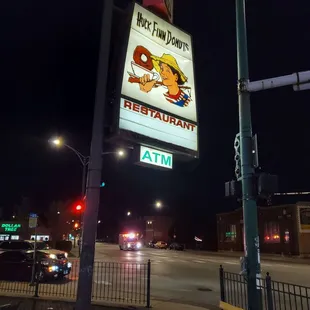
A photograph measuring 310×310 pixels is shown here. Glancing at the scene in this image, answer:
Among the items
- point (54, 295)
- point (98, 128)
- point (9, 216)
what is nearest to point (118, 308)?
point (54, 295)

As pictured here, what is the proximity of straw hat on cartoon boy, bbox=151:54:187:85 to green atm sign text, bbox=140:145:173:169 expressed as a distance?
7.13ft

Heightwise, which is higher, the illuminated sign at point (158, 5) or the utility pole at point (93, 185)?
the illuminated sign at point (158, 5)

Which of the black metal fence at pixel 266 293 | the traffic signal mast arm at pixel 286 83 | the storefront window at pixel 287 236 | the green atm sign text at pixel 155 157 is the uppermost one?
the traffic signal mast arm at pixel 286 83

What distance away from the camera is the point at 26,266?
642 inches

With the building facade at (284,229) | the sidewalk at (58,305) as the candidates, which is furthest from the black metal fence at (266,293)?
the building facade at (284,229)

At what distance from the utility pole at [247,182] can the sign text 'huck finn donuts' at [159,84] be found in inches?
77.8

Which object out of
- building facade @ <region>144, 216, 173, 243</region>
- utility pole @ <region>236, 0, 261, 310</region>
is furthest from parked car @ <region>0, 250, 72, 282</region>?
building facade @ <region>144, 216, 173, 243</region>

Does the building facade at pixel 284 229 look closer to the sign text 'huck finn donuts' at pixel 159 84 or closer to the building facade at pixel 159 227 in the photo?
the sign text 'huck finn donuts' at pixel 159 84

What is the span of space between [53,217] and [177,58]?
1736 inches

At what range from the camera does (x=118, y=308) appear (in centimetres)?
1065

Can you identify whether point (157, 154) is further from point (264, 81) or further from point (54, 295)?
point (54, 295)

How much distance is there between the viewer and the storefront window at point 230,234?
59.7 metres

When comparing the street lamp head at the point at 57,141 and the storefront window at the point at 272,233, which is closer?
the street lamp head at the point at 57,141

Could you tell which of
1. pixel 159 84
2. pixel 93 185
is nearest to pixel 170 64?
pixel 159 84
